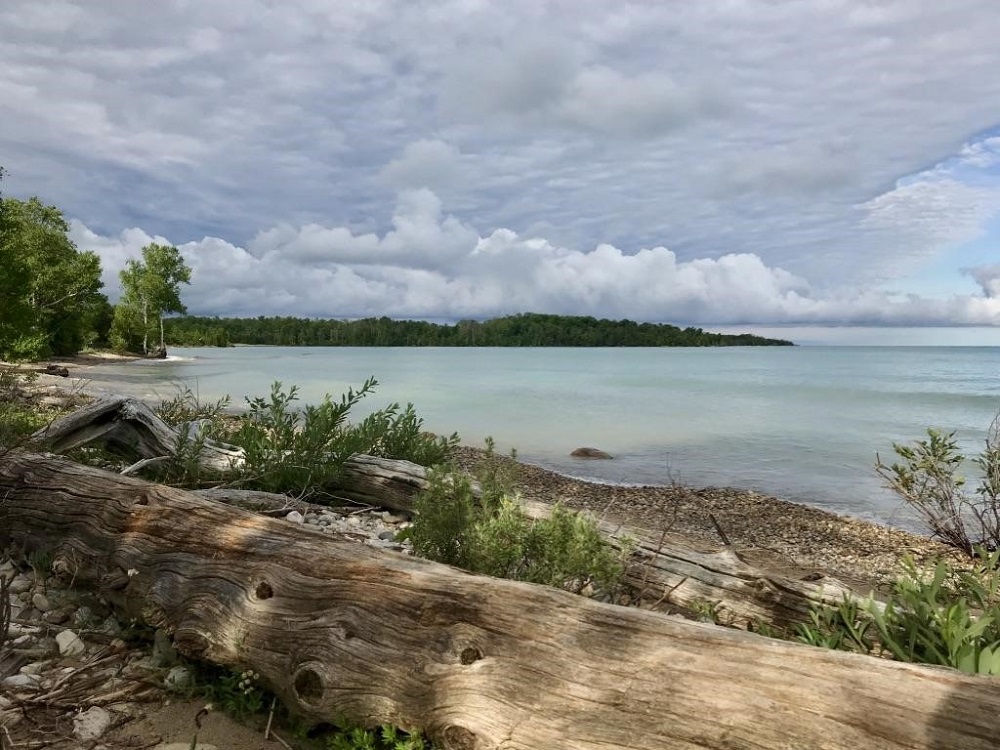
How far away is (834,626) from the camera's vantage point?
167 inches

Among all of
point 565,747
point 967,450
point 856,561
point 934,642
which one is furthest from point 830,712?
point 967,450

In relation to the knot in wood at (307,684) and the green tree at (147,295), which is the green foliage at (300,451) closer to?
the knot in wood at (307,684)

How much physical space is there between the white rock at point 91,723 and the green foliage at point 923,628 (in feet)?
12.0

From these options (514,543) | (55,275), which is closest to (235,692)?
(514,543)

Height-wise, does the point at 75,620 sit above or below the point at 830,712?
below

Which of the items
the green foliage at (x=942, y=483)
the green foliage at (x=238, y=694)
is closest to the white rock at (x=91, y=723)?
the green foliage at (x=238, y=694)

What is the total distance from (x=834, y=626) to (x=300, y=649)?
3238 millimetres

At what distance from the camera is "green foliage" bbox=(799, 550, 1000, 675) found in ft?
10.7

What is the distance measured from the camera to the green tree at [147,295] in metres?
78.6

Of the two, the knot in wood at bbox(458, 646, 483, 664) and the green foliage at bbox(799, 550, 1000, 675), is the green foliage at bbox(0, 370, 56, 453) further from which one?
the green foliage at bbox(799, 550, 1000, 675)

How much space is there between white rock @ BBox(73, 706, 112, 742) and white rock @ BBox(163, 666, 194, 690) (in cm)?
33

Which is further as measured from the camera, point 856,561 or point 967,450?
point 967,450

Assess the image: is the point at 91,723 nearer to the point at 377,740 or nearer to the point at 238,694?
the point at 238,694

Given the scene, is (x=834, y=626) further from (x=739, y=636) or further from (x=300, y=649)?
(x=300, y=649)
